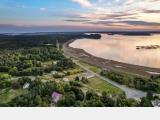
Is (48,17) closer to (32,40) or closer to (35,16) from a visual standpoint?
(35,16)

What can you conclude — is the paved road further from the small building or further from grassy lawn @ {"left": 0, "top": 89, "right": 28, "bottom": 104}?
grassy lawn @ {"left": 0, "top": 89, "right": 28, "bottom": 104}

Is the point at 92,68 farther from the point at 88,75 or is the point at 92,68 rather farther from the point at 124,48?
the point at 124,48

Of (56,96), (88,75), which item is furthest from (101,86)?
(56,96)

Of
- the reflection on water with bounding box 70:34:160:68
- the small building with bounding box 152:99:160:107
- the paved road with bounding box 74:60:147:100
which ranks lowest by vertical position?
the small building with bounding box 152:99:160:107

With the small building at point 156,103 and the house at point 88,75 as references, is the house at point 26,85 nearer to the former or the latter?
the house at point 88,75

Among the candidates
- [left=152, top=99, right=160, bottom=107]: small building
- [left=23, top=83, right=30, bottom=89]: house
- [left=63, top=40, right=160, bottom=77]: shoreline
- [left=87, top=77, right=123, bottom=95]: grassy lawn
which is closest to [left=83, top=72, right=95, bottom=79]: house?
[left=87, top=77, right=123, bottom=95]: grassy lawn
